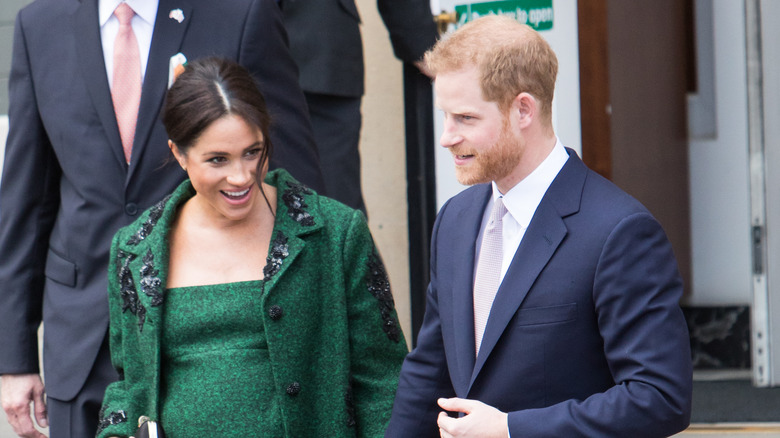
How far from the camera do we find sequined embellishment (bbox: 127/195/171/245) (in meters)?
2.79

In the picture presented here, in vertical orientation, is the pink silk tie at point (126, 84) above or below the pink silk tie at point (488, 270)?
above

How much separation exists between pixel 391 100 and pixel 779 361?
2062 mm

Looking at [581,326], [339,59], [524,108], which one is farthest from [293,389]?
[339,59]

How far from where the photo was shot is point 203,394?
262 centimetres

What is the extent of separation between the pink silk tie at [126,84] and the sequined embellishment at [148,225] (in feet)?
0.79

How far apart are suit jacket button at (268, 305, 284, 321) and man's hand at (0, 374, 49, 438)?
3.05 ft

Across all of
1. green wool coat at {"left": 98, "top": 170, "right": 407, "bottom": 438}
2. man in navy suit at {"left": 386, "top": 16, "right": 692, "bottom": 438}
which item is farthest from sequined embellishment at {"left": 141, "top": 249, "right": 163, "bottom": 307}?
man in navy suit at {"left": 386, "top": 16, "right": 692, "bottom": 438}

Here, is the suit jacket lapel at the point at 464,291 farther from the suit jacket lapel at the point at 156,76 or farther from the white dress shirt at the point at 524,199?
the suit jacket lapel at the point at 156,76

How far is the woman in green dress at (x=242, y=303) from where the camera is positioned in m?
2.62

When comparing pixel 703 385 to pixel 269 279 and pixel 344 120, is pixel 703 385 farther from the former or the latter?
pixel 269 279

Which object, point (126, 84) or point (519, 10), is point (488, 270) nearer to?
point (126, 84)

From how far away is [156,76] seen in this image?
2963 millimetres

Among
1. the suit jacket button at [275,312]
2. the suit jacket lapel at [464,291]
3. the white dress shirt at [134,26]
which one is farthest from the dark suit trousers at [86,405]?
the suit jacket lapel at [464,291]

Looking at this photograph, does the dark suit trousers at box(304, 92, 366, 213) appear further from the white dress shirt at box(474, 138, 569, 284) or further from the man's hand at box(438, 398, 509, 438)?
the man's hand at box(438, 398, 509, 438)
